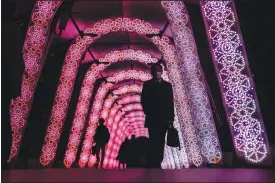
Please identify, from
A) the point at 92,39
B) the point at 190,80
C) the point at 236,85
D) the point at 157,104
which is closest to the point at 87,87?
the point at 92,39

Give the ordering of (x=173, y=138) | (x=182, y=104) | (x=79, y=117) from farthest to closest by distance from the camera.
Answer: (x=79, y=117)
(x=182, y=104)
(x=173, y=138)

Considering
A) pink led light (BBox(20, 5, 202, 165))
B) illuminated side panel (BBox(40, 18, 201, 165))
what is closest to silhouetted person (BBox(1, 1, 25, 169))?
illuminated side panel (BBox(40, 18, 201, 165))

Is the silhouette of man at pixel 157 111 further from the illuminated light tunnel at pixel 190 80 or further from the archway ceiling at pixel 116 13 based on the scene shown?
the archway ceiling at pixel 116 13

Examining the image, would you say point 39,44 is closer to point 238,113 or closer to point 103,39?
point 238,113

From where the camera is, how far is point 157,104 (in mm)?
8898

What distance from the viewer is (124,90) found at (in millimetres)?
29641

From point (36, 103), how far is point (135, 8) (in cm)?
972

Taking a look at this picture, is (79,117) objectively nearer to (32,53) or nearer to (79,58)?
(79,58)

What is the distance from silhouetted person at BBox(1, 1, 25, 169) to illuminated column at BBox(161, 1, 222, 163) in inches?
235

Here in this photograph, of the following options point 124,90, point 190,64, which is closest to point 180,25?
point 190,64

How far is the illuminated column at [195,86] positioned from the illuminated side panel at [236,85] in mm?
1887

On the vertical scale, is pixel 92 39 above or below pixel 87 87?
above

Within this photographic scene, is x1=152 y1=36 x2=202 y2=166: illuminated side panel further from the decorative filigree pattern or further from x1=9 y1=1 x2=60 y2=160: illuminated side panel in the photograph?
x1=9 y1=1 x2=60 y2=160: illuminated side panel
